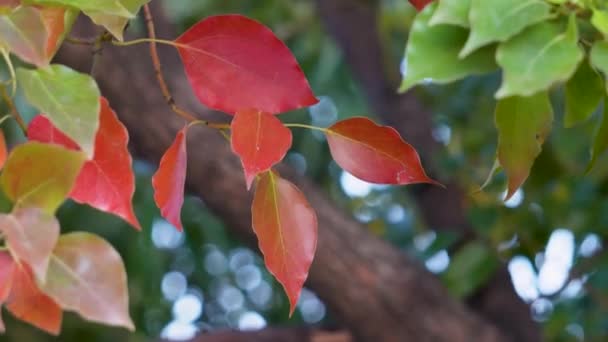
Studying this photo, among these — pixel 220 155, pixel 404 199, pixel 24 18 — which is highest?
pixel 24 18

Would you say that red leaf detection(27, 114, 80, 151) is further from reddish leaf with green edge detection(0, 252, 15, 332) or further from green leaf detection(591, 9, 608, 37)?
green leaf detection(591, 9, 608, 37)

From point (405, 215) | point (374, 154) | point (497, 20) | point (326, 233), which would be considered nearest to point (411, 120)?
point (405, 215)

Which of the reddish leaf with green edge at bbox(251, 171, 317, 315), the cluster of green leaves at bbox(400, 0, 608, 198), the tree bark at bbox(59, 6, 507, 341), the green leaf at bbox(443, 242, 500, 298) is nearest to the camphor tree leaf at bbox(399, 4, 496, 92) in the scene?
the cluster of green leaves at bbox(400, 0, 608, 198)

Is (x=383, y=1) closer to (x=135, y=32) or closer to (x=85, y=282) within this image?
(x=135, y=32)

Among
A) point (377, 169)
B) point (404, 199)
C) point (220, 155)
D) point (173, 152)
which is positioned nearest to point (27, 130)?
point (173, 152)

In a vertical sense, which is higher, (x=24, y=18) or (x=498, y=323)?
(x=24, y=18)

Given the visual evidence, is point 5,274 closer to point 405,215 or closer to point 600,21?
point 600,21
